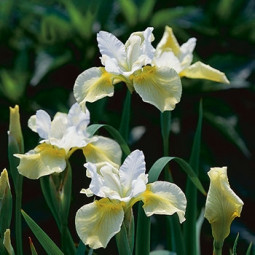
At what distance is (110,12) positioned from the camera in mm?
2258

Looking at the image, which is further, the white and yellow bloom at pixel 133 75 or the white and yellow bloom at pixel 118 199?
the white and yellow bloom at pixel 133 75

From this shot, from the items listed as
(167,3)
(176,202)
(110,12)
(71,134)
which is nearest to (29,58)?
(110,12)

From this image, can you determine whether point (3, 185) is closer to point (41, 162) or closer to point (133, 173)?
point (41, 162)

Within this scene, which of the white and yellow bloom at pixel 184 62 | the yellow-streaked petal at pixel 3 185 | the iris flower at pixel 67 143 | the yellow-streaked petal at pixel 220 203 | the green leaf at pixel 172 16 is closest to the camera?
the yellow-streaked petal at pixel 220 203

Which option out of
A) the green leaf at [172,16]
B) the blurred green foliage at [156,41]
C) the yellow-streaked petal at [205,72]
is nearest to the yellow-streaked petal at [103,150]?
the yellow-streaked petal at [205,72]

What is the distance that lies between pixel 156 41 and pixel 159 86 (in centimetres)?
94

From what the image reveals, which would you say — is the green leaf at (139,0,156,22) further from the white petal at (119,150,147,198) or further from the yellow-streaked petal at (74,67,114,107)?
the white petal at (119,150,147,198)

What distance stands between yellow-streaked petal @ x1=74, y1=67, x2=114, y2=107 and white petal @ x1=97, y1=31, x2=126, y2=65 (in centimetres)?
3

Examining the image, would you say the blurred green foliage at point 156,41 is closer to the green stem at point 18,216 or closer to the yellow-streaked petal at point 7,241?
the green stem at point 18,216

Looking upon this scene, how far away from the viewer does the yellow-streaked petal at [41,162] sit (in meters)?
1.34

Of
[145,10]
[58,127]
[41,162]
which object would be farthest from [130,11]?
[41,162]

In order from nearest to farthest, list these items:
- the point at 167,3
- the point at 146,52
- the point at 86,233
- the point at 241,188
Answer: the point at 86,233 < the point at 146,52 < the point at 241,188 < the point at 167,3

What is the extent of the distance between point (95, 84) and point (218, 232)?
35cm

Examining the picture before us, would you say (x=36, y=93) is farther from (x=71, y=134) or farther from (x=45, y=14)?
(x=71, y=134)
